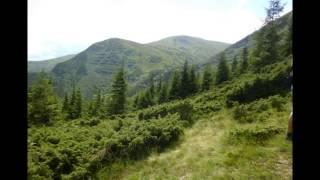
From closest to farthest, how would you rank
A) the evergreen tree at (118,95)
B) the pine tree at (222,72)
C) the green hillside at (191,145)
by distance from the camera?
the green hillside at (191,145), the evergreen tree at (118,95), the pine tree at (222,72)

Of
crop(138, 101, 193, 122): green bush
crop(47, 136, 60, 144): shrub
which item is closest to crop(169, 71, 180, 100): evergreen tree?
crop(138, 101, 193, 122): green bush

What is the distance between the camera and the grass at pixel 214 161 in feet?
35.5

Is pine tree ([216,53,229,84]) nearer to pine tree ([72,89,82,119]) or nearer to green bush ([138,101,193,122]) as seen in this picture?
pine tree ([72,89,82,119])

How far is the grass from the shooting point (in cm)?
1081

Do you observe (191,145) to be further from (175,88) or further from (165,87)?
(165,87)

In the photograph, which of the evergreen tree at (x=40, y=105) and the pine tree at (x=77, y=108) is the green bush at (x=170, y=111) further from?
the pine tree at (x=77, y=108)

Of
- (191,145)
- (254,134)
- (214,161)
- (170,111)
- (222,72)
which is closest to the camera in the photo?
(214,161)

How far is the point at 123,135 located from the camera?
17391 mm

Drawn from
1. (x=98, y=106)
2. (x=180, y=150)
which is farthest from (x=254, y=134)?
(x=98, y=106)

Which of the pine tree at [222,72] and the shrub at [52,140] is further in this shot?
the pine tree at [222,72]

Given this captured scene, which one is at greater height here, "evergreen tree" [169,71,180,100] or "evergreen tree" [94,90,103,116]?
"evergreen tree" [169,71,180,100]

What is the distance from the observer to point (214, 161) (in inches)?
480

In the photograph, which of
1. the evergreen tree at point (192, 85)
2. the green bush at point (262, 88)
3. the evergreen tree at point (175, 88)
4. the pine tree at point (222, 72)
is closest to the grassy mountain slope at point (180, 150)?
the green bush at point (262, 88)
